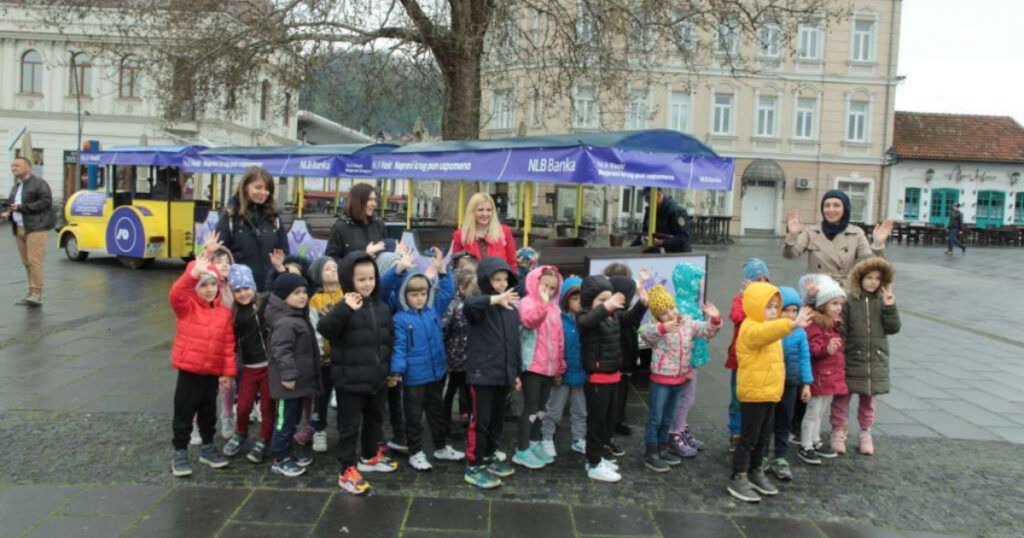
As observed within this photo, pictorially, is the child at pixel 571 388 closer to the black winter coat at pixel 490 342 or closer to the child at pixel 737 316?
the black winter coat at pixel 490 342

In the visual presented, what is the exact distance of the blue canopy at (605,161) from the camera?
753 centimetres

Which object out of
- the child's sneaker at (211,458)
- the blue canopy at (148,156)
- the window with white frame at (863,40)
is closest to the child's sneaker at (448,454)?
the child's sneaker at (211,458)

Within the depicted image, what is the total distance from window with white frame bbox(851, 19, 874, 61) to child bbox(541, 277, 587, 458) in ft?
118

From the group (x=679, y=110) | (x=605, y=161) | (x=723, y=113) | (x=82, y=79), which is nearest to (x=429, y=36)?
(x=605, y=161)

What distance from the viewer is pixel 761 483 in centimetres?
485

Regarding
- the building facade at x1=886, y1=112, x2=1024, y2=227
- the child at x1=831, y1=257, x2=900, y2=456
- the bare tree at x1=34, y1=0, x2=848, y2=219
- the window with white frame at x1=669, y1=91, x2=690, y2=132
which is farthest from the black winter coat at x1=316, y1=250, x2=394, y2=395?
the building facade at x1=886, y1=112, x2=1024, y2=227

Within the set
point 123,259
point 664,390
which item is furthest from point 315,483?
point 123,259

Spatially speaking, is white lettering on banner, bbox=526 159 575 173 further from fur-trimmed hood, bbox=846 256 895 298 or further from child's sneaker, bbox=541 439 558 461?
child's sneaker, bbox=541 439 558 461

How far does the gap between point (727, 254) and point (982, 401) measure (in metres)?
18.1

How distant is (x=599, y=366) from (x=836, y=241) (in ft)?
8.20

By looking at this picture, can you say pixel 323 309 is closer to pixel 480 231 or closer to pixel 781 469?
pixel 480 231

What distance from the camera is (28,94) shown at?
39.8 m

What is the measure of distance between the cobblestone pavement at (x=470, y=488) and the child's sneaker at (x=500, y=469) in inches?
2.5

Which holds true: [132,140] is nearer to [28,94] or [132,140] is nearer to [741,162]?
[28,94]
